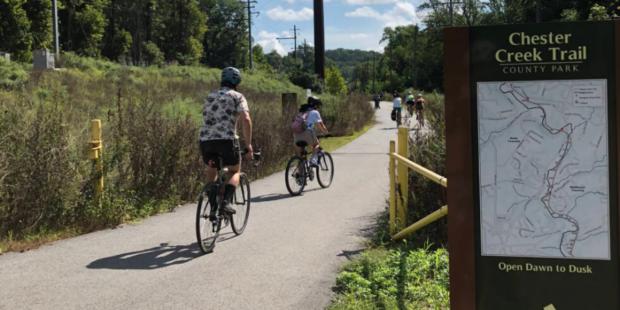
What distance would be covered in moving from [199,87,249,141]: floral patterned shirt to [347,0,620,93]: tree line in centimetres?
629

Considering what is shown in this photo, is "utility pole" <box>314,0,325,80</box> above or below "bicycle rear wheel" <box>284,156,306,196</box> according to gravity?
above

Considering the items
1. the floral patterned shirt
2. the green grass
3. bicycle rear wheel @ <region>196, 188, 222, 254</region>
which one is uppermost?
the floral patterned shirt

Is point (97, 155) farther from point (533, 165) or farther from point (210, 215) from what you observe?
point (533, 165)

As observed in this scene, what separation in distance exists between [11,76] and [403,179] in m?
17.4

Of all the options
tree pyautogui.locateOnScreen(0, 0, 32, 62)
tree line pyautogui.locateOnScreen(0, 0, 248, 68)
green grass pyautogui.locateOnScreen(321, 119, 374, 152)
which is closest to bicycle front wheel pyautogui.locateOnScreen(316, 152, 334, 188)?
green grass pyautogui.locateOnScreen(321, 119, 374, 152)

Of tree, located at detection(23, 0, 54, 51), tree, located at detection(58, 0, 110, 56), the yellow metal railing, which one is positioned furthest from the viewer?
tree, located at detection(58, 0, 110, 56)

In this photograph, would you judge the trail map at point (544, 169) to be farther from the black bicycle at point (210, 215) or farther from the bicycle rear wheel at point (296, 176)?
the bicycle rear wheel at point (296, 176)

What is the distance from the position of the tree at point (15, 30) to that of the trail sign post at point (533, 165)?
141 ft

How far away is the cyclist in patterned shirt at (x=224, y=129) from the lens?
6.41 metres

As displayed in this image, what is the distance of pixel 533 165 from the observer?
304 cm

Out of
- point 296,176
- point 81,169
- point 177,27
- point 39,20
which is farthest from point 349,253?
point 177,27

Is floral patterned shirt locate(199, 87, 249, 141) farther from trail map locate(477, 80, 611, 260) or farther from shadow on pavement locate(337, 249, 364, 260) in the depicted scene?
trail map locate(477, 80, 611, 260)

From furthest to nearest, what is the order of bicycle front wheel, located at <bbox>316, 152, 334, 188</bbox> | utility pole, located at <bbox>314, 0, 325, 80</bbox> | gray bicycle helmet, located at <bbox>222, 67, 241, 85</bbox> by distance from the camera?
1. utility pole, located at <bbox>314, 0, 325, 80</bbox>
2. bicycle front wheel, located at <bbox>316, 152, 334, 188</bbox>
3. gray bicycle helmet, located at <bbox>222, 67, 241, 85</bbox>

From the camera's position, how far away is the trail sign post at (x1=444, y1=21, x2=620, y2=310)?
2957mm
